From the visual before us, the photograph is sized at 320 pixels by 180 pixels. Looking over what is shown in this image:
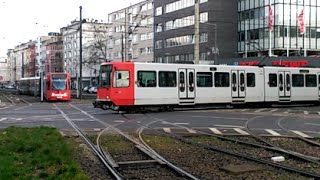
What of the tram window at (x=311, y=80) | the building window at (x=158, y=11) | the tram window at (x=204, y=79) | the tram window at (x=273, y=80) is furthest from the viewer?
the building window at (x=158, y=11)

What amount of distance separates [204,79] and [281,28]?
139ft

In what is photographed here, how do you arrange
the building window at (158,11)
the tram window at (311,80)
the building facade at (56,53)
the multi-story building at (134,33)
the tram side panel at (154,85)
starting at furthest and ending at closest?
the building facade at (56,53) → the multi-story building at (134,33) → the building window at (158,11) → the tram window at (311,80) → the tram side panel at (154,85)

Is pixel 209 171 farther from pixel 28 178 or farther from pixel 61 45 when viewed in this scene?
pixel 61 45

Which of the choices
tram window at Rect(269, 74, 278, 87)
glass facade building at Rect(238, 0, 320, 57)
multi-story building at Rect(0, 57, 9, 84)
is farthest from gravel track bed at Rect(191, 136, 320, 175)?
multi-story building at Rect(0, 57, 9, 84)

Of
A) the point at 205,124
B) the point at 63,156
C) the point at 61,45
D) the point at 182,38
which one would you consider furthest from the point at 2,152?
the point at 61,45

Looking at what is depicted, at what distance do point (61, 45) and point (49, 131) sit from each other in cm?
13768

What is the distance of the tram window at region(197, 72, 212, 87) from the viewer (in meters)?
30.1

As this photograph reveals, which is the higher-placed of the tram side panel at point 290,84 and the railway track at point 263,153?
the tram side panel at point 290,84

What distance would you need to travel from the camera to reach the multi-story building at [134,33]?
98.7 metres

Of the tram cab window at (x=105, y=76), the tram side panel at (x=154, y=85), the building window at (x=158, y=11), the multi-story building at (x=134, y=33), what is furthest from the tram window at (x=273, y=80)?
the building window at (x=158, y=11)

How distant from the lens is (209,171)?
9.55 meters

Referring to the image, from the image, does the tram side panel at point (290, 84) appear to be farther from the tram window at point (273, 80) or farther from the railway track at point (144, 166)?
the railway track at point (144, 166)

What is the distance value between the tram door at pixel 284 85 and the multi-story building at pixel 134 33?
2342 inches

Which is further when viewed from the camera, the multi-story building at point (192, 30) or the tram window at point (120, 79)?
the multi-story building at point (192, 30)
